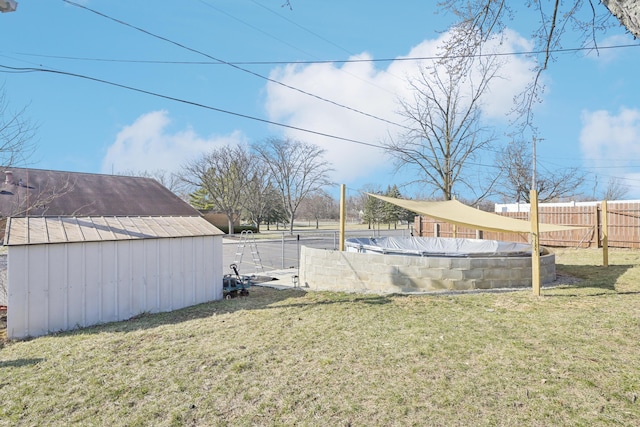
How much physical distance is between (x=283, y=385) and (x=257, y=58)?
27.6 ft

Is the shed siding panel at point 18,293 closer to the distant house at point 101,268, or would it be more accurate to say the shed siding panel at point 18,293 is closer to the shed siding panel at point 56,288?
the distant house at point 101,268

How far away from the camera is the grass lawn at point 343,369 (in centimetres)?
270

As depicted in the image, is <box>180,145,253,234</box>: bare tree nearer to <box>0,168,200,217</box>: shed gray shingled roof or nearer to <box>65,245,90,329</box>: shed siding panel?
<box>0,168,200,217</box>: shed gray shingled roof

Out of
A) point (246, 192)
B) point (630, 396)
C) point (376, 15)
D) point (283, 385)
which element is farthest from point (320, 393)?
point (246, 192)

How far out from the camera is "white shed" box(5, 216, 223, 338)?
5348 mm

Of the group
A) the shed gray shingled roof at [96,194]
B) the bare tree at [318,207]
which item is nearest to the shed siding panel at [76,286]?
the shed gray shingled roof at [96,194]

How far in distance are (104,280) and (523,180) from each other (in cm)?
3396

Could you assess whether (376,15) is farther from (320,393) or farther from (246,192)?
(246,192)

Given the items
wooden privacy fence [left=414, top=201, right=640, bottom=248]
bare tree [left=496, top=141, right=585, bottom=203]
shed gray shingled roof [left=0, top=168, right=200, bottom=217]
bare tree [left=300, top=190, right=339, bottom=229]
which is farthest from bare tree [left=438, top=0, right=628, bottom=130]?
bare tree [left=300, top=190, right=339, bottom=229]

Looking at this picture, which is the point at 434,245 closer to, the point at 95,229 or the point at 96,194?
the point at 95,229

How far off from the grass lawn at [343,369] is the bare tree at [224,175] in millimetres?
28263

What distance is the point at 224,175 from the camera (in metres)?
33.9

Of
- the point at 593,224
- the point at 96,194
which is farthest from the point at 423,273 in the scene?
the point at 96,194

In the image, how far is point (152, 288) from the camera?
6629 millimetres
